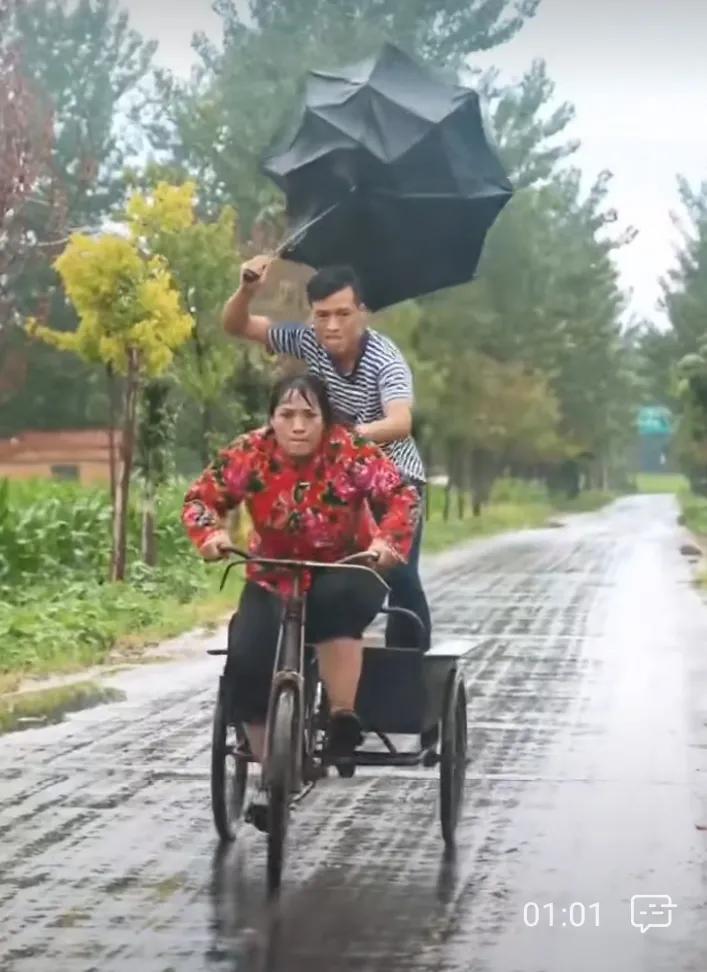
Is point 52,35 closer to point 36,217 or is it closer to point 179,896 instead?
point 36,217

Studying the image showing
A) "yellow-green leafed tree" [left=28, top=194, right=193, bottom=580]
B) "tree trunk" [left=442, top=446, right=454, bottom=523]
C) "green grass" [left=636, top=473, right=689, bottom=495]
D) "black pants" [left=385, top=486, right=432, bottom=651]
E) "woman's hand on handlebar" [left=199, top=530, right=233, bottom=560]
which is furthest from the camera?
"green grass" [left=636, top=473, right=689, bottom=495]

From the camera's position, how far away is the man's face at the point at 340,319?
6074 millimetres

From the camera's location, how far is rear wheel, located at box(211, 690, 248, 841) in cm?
582

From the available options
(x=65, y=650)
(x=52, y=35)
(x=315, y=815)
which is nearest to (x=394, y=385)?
(x=315, y=815)

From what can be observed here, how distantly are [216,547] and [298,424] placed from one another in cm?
41

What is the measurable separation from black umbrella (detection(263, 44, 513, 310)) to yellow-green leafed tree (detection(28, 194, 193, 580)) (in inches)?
312

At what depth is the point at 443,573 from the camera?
2195cm

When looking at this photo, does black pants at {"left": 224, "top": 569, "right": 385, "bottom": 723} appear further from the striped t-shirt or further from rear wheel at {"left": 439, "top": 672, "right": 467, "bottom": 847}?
the striped t-shirt

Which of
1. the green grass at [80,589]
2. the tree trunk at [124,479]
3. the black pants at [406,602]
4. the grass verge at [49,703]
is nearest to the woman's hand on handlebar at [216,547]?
the black pants at [406,602]

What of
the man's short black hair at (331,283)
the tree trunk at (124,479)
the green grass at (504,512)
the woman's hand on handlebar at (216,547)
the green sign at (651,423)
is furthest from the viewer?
the green sign at (651,423)

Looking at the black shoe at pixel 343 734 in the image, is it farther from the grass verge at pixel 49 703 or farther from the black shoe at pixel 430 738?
the grass verge at pixel 49 703

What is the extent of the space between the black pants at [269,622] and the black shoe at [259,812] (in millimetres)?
258

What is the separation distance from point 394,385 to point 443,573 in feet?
52.2

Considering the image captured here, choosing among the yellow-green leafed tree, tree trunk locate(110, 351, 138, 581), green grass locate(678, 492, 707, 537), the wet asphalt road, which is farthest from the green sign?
the wet asphalt road
